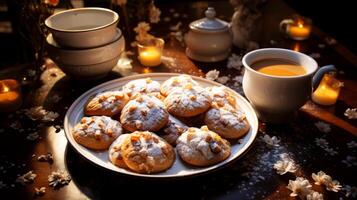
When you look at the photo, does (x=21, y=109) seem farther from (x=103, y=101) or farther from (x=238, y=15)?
(x=238, y=15)

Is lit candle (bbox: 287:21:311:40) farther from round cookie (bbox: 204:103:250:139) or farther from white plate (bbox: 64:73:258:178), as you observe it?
round cookie (bbox: 204:103:250:139)

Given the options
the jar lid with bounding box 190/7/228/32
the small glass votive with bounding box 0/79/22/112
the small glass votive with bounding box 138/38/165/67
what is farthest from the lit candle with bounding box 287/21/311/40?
the small glass votive with bounding box 0/79/22/112

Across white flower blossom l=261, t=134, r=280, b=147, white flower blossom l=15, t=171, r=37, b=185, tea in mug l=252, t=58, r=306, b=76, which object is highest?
tea in mug l=252, t=58, r=306, b=76

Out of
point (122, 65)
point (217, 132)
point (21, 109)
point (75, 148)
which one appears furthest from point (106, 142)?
point (122, 65)

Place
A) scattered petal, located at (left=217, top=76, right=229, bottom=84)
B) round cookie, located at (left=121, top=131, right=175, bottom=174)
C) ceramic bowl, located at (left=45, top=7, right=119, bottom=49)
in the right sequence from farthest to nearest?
scattered petal, located at (left=217, top=76, right=229, bottom=84)
ceramic bowl, located at (left=45, top=7, right=119, bottom=49)
round cookie, located at (left=121, top=131, right=175, bottom=174)

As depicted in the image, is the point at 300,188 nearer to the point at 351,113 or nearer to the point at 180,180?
the point at 180,180

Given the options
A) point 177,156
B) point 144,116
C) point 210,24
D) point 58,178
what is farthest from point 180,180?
point 210,24

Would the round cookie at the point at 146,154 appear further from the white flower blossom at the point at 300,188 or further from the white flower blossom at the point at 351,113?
the white flower blossom at the point at 351,113
